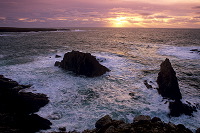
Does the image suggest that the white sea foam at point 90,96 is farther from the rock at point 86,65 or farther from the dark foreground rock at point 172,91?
the rock at point 86,65

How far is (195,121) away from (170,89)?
4205 mm

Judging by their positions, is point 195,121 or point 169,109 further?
point 169,109

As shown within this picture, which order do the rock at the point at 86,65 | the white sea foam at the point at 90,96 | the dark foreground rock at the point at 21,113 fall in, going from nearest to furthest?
the dark foreground rock at the point at 21,113, the white sea foam at the point at 90,96, the rock at the point at 86,65

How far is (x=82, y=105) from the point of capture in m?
14.5

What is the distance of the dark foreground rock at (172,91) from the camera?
1344 centimetres

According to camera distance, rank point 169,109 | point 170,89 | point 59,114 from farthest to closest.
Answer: point 170,89 → point 169,109 → point 59,114

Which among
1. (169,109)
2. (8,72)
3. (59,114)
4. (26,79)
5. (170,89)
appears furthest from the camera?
(8,72)

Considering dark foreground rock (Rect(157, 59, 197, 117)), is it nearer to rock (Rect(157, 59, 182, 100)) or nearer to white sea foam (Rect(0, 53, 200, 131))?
rock (Rect(157, 59, 182, 100))

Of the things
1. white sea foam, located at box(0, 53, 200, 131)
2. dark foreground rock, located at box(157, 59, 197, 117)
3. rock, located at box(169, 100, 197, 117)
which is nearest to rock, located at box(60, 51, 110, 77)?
white sea foam, located at box(0, 53, 200, 131)

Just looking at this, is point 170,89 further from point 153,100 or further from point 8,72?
point 8,72

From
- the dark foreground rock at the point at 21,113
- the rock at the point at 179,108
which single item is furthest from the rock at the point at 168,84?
the dark foreground rock at the point at 21,113

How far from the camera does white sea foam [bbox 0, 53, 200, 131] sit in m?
12.5

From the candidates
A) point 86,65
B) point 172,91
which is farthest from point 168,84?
point 86,65

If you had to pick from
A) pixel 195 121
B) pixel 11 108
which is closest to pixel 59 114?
pixel 11 108
